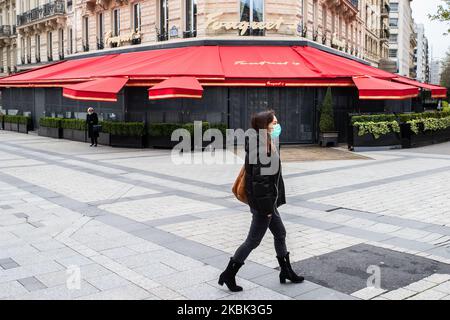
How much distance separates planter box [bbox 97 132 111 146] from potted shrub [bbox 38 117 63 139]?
13.8 ft

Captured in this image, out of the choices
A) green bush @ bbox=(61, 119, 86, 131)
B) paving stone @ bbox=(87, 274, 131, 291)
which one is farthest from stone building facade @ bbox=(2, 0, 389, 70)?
paving stone @ bbox=(87, 274, 131, 291)

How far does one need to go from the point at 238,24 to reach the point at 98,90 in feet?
21.2

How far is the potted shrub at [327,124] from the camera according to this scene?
65.0 feet

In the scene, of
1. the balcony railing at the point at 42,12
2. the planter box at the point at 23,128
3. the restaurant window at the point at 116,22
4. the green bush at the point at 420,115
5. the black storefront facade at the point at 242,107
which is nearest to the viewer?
the green bush at the point at 420,115

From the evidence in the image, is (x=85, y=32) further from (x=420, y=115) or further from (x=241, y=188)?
(x=241, y=188)

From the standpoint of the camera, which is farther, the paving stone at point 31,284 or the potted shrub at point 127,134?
the potted shrub at point 127,134

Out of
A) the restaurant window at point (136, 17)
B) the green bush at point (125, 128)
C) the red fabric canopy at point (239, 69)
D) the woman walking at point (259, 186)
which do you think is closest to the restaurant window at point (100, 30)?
the restaurant window at point (136, 17)

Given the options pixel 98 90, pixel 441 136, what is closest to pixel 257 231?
pixel 98 90

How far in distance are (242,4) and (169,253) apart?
1685 centimetres

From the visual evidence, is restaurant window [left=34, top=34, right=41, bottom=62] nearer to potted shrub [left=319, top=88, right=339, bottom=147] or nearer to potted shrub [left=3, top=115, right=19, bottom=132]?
potted shrub [left=3, top=115, right=19, bottom=132]

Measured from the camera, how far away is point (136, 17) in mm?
24891

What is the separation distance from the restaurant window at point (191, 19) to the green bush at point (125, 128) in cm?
500

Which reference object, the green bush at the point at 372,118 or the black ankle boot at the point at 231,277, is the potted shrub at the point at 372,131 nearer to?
the green bush at the point at 372,118

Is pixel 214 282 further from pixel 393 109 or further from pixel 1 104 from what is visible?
pixel 1 104
